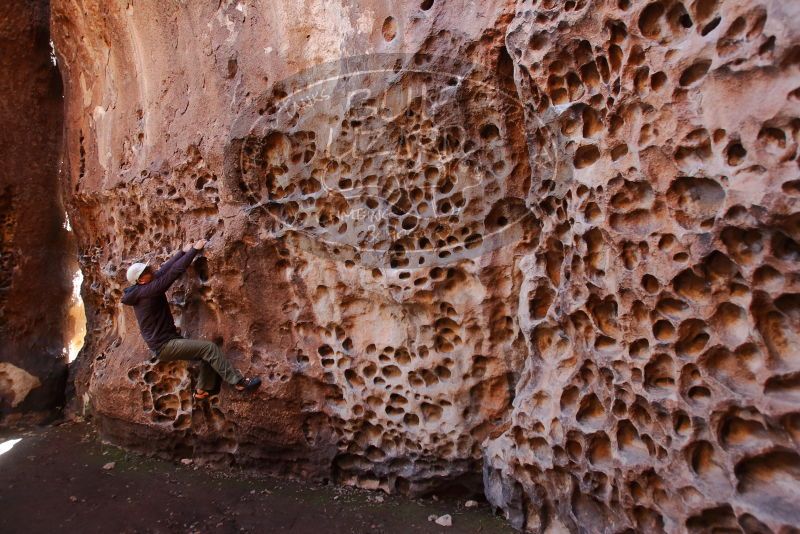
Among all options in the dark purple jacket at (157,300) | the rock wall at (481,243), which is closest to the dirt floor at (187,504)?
the rock wall at (481,243)

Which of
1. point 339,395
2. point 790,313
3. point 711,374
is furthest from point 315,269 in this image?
point 790,313

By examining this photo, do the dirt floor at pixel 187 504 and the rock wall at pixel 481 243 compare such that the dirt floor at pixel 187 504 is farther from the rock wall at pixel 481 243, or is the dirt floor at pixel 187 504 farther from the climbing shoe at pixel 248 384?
the climbing shoe at pixel 248 384

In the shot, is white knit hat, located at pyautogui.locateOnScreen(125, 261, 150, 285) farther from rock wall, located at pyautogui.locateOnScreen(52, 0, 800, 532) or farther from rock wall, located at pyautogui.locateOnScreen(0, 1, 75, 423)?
rock wall, located at pyautogui.locateOnScreen(0, 1, 75, 423)

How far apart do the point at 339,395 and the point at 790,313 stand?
242cm

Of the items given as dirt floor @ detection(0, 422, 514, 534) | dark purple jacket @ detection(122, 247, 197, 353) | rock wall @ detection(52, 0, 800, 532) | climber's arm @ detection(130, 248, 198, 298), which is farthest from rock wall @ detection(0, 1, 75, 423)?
climber's arm @ detection(130, 248, 198, 298)

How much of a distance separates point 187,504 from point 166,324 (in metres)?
1.10

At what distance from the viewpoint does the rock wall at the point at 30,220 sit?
5.38 meters

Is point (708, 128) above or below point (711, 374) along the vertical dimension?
above

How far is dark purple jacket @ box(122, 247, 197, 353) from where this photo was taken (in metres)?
3.64

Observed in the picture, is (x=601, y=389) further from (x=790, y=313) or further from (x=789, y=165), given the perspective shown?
(x=789, y=165)

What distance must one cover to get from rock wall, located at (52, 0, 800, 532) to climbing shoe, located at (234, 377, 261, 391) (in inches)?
3.4

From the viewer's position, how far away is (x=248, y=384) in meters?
3.67

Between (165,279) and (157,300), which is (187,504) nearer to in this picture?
(157,300)

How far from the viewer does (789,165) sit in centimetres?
191
